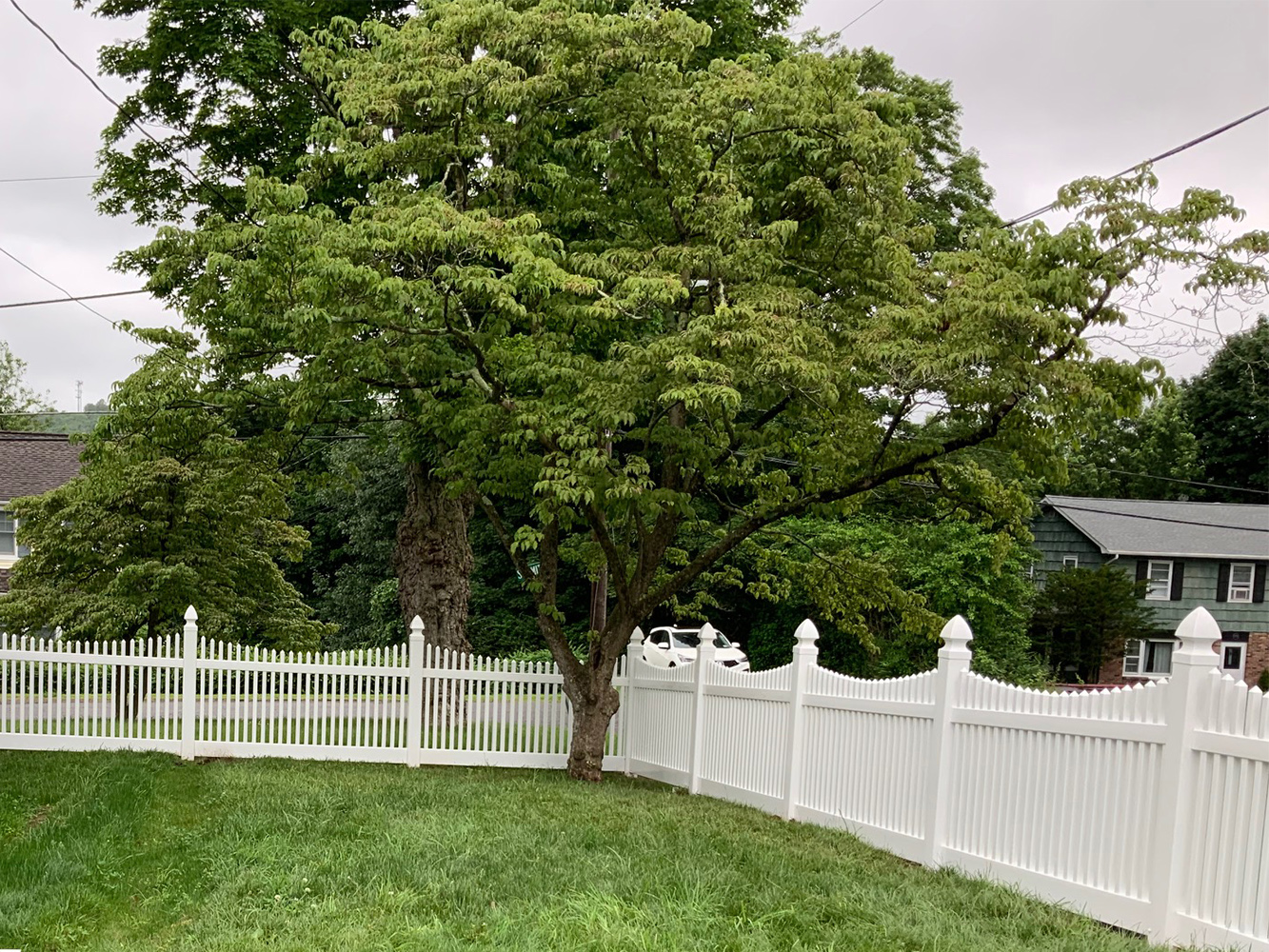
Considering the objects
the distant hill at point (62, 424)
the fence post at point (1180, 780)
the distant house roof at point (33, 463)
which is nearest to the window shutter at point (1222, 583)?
the distant house roof at point (33, 463)

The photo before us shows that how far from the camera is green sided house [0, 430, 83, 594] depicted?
92.5 ft

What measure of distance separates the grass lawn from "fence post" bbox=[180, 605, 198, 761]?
3371 mm

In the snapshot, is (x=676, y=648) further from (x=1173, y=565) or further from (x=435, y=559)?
(x=1173, y=565)

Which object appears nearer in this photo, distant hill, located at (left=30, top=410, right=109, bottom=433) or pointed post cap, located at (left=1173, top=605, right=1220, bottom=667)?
pointed post cap, located at (left=1173, top=605, right=1220, bottom=667)

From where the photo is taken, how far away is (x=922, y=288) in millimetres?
9734

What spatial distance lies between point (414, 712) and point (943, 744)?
7.08m

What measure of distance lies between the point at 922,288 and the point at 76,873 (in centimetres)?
737

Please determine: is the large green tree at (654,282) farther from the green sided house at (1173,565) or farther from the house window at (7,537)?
the green sided house at (1173,565)

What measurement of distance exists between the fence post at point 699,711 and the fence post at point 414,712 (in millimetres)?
3364

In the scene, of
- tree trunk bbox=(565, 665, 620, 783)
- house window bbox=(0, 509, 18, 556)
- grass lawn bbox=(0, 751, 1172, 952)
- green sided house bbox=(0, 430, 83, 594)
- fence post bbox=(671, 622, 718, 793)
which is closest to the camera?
grass lawn bbox=(0, 751, 1172, 952)

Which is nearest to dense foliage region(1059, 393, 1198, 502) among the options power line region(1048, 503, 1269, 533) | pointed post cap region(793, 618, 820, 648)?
power line region(1048, 503, 1269, 533)

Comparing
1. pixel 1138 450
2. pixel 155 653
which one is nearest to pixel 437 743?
pixel 155 653

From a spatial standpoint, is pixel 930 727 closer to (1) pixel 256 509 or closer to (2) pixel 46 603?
(1) pixel 256 509

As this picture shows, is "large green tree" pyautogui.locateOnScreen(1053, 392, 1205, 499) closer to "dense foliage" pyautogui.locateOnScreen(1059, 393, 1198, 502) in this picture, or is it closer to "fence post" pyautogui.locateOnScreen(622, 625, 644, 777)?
"dense foliage" pyautogui.locateOnScreen(1059, 393, 1198, 502)
